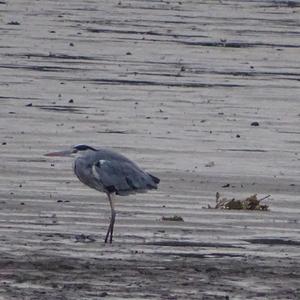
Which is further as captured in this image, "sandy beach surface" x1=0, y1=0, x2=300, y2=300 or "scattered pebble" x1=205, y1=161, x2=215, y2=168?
"scattered pebble" x1=205, y1=161, x2=215, y2=168

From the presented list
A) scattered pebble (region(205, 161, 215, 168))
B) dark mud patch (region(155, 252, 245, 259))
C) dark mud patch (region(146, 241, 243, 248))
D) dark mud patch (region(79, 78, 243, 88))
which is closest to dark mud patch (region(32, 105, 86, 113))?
dark mud patch (region(79, 78, 243, 88))

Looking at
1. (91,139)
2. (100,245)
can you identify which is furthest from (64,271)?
(91,139)

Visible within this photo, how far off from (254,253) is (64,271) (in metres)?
1.76

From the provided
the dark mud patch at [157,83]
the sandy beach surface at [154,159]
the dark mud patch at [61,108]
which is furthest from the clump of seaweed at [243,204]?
the dark mud patch at [157,83]

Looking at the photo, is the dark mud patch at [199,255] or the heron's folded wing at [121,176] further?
the heron's folded wing at [121,176]

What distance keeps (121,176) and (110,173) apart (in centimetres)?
9

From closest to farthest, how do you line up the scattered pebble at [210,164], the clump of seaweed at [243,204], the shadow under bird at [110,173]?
the shadow under bird at [110,173], the clump of seaweed at [243,204], the scattered pebble at [210,164]

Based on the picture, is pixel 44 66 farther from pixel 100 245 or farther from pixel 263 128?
pixel 100 245

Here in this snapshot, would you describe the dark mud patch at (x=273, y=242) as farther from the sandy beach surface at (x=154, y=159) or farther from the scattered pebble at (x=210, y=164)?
the scattered pebble at (x=210, y=164)

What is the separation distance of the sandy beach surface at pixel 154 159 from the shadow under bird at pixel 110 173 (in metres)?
0.38

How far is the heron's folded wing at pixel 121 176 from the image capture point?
12.4m

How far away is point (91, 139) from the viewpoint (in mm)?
18609

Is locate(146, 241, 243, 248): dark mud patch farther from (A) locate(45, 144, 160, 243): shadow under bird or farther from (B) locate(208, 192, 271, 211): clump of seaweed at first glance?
(B) locate(208, 192, 271, 211): clump of seaweed

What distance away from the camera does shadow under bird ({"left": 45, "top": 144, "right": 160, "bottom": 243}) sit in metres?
12.4
